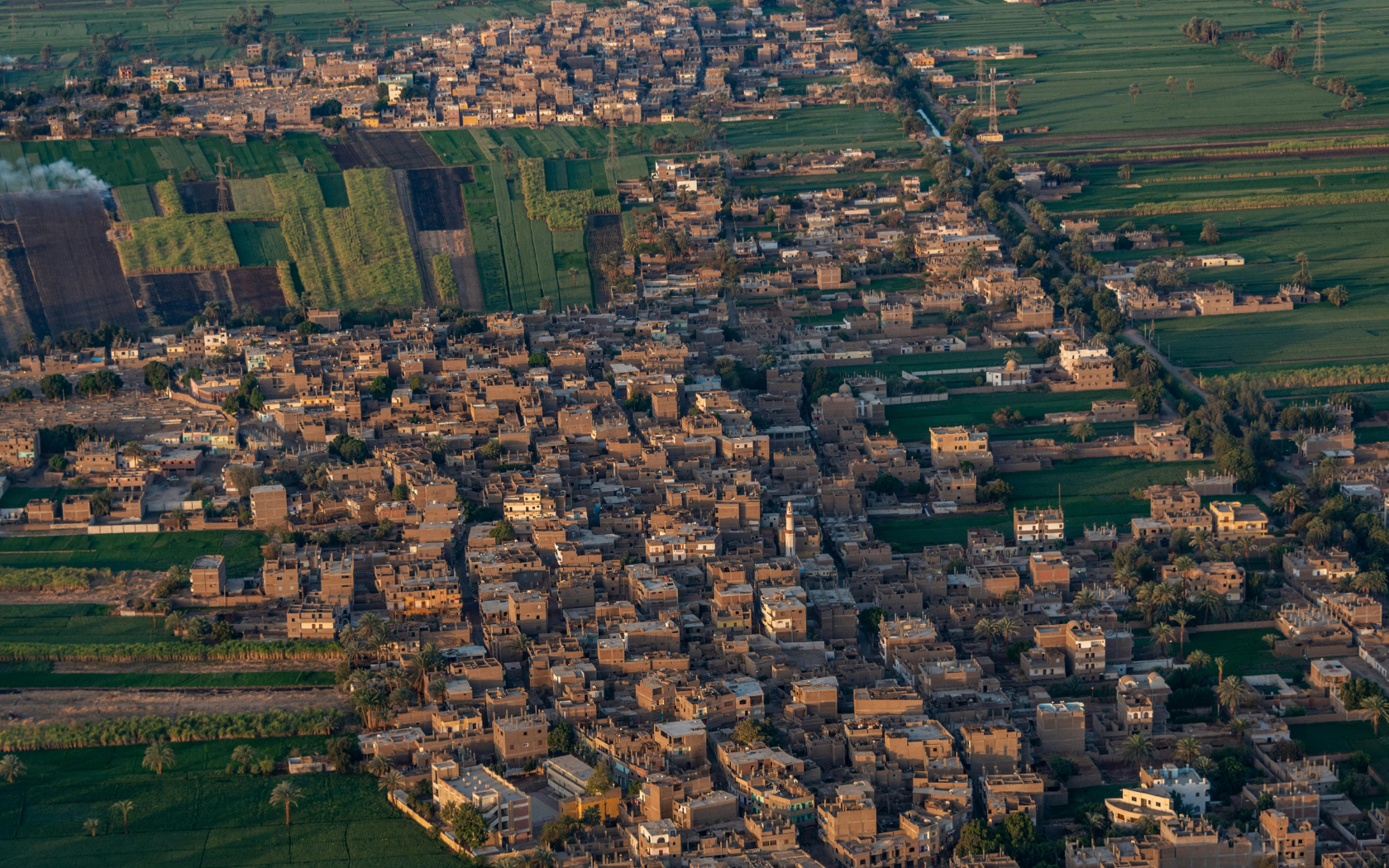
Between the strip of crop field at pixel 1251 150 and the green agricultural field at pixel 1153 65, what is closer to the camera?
the strip of crop field at pixel 1251 150

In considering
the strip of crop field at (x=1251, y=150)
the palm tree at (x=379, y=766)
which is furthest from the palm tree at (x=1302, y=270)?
the palm tree at (x=379, y=766)

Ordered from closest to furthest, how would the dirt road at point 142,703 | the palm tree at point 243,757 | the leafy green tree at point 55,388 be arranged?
the palm tree at point 243,757, the dirt road at point 142,703, the leafy green tree at point 55,388

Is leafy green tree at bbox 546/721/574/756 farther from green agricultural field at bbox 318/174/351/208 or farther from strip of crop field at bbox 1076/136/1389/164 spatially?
strip of crop field at bbox 1076/136/1389/164

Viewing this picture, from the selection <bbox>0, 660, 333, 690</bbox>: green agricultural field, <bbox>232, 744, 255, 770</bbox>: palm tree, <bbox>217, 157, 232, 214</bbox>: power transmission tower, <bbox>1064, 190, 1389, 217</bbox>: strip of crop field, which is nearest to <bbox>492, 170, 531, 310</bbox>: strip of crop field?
<bbox>217, 157, 232, 214</bbox>: power transmission tower

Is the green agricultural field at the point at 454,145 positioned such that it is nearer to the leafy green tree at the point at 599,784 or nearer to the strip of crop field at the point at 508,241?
the strip of crop field at the point at 508,241

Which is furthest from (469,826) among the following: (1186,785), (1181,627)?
(1181,627)

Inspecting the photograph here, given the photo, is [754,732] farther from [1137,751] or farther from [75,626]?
[75,626]
